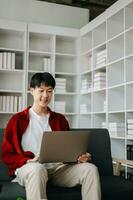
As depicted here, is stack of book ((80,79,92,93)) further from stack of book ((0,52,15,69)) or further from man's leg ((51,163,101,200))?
man's leg ((51,163,101,200))

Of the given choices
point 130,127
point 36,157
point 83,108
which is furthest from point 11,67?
point 36,157

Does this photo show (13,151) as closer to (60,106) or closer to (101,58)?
(101,58)

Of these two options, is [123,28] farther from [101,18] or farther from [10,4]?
[10,4]

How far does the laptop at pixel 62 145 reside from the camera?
204cm

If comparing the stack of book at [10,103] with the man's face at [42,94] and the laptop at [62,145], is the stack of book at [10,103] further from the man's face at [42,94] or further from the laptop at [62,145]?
the laptop at [62,145]

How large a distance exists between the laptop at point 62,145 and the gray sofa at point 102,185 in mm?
174

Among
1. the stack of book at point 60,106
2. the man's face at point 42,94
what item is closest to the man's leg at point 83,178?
the man's face at point 42,94

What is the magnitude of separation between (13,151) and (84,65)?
3079 millimetres

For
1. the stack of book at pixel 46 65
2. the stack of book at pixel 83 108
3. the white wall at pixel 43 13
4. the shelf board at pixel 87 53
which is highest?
the white wall at pixel 43 13

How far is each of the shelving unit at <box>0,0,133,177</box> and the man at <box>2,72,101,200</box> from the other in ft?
5.19

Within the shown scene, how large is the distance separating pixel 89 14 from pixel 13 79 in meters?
2.08

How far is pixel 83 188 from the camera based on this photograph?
212cm

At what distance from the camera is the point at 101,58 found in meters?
4.51

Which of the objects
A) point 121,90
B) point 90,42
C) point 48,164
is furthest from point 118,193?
point 90,42
